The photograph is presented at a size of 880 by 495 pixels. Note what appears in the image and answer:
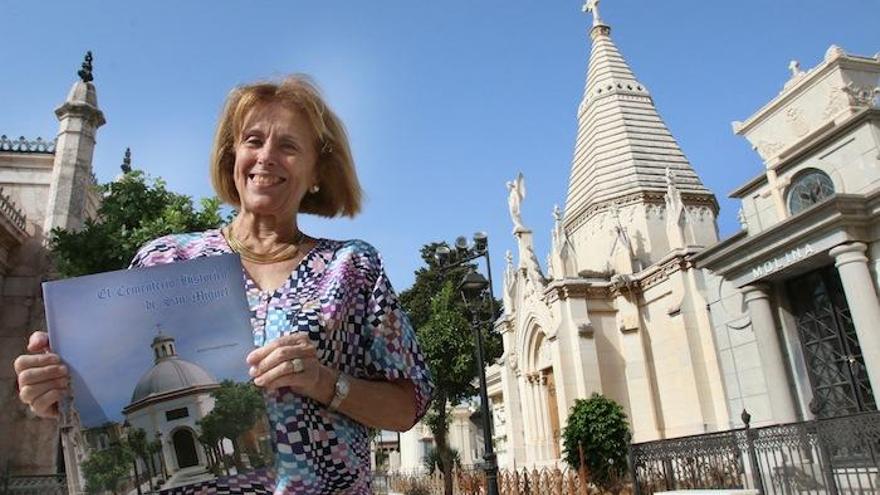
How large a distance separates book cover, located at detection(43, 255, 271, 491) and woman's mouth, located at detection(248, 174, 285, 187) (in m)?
0.48

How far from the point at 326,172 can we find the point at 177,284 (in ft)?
2.61

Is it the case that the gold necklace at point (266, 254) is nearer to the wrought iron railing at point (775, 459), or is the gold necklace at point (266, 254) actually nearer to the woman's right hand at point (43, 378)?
the woman's right hand at point (43, 378)

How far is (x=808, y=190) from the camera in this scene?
13.1 metres

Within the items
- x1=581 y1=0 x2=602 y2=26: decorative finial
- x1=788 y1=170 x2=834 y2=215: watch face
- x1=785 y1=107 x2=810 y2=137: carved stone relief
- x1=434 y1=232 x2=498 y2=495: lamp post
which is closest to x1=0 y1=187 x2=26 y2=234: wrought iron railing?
x1=434 y1=232 x2=498 y2=495: lamp post

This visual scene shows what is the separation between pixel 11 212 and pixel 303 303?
1788 cm

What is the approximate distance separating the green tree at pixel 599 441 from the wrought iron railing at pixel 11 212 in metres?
16.1

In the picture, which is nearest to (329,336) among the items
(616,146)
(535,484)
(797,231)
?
(797,231)

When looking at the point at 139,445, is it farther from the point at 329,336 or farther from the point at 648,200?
the point at 648,200

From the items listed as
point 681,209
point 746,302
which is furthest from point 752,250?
point 681,209

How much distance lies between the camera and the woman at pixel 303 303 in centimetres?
172

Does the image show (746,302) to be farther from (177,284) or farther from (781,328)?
(177,284)

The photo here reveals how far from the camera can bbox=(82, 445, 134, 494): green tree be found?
165 centimetres

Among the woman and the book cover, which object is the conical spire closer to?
the woman

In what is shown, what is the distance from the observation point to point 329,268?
2033 mm
